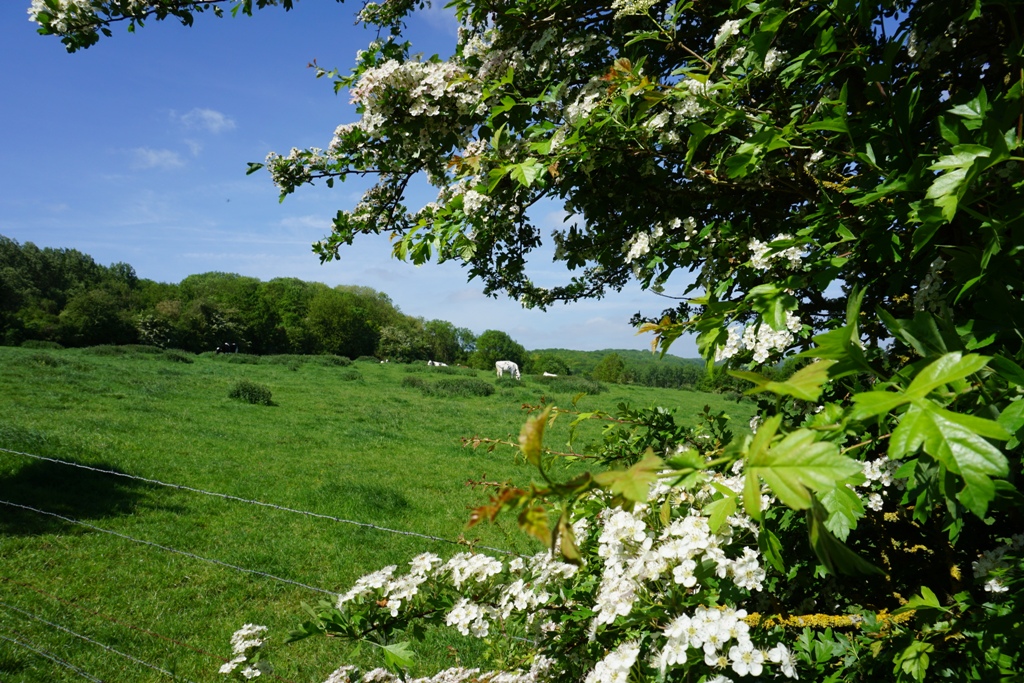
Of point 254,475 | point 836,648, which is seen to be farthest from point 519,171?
point 254,475

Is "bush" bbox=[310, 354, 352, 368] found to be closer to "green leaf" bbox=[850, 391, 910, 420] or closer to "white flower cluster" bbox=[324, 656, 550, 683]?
"white flower cluster" bbox=[324, 656, 550, 683]

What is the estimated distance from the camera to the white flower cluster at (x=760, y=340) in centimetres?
156

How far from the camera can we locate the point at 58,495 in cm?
775

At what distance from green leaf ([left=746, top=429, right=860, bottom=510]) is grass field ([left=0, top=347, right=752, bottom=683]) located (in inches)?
56.6

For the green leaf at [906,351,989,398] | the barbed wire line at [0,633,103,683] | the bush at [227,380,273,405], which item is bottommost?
the barbed wire line at [0,633,103,683]

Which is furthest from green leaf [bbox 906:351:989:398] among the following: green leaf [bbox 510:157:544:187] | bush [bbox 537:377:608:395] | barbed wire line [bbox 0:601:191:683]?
bush [bbox 537:377:608:395]

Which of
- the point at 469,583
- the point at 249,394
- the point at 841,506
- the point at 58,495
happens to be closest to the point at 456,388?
the point at 249,394

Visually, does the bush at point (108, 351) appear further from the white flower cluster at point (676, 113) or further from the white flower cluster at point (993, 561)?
the white flower cluster at point (993, 561)

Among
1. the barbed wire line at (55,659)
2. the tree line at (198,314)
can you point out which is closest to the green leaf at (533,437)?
the barbed wire line at (55,659)

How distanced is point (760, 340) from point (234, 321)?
55.3 m

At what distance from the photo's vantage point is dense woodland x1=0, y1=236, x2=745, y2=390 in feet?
131

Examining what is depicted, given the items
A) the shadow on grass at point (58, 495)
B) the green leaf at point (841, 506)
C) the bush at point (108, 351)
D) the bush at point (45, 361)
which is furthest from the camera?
the bush at point (108, 351)

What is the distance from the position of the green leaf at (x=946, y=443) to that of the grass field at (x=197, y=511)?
151cm

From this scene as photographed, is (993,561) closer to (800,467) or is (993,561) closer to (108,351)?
(800,467)
